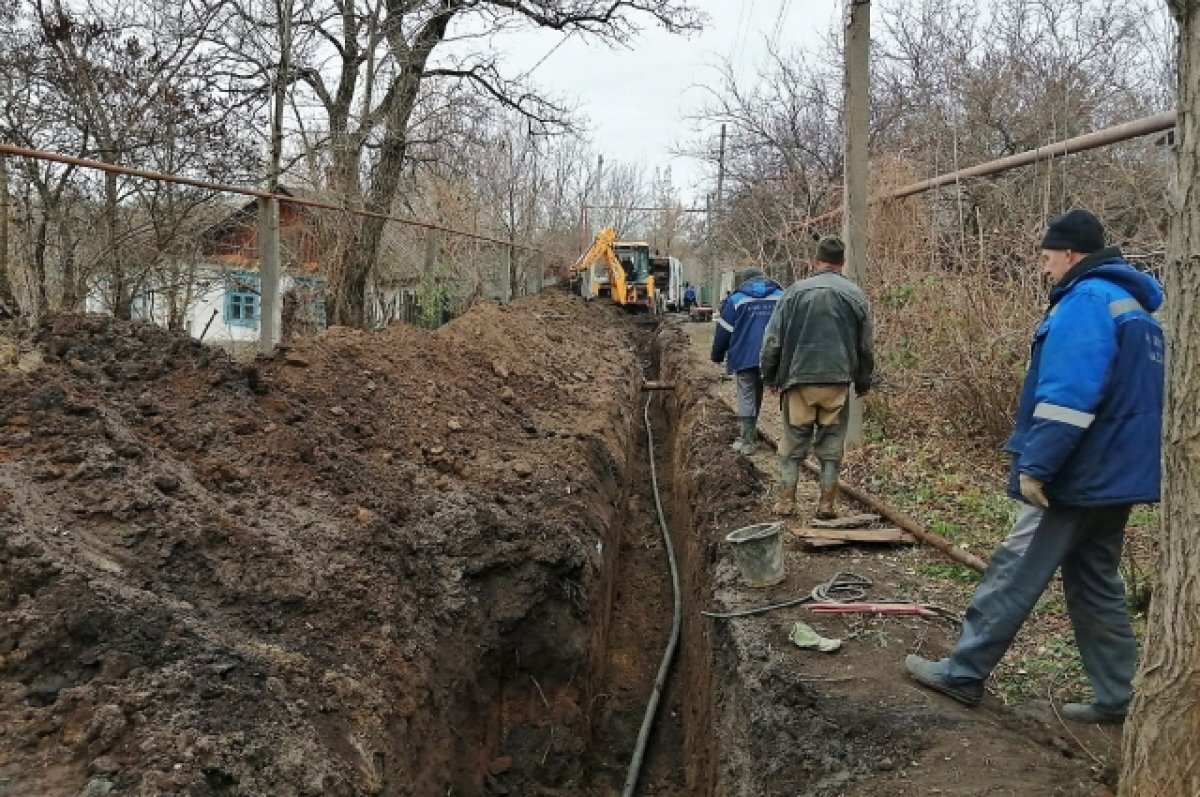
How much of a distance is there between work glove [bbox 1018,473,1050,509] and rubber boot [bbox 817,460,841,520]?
2.97 m

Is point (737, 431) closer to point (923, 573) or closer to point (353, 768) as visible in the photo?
point (923, 573)

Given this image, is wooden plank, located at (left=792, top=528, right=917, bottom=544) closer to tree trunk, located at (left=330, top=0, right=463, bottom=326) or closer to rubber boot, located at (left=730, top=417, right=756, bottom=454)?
rubber boot, located at (left=730, top=417, right=756, bottom=454)

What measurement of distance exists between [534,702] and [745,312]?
4.48m

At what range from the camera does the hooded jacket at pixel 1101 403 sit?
2990 mm

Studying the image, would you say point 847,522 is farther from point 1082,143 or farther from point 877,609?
point 1082,143

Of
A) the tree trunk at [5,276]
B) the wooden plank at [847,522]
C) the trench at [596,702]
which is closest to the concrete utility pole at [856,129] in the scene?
the wooden plank at [847,522]

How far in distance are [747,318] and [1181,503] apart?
20.7 ft

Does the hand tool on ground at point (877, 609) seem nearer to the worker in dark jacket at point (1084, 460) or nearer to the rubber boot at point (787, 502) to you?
the worker in dark jacket at point (1084, 460)

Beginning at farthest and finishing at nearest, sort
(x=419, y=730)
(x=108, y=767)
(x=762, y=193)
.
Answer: (x=762, y=193)
(x=419, y=730)
(x=108, y=767)

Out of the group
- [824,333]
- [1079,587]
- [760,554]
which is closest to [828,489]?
[824,333]

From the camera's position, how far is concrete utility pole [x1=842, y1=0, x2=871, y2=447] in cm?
734

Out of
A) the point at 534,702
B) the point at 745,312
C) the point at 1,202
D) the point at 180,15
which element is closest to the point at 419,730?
the point at 534,702

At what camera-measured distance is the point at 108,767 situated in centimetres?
252

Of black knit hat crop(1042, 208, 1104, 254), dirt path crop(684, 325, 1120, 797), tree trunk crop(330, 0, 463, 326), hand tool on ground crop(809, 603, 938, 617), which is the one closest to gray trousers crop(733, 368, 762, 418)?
dirt path crop(684, 325, 1120, 797)
